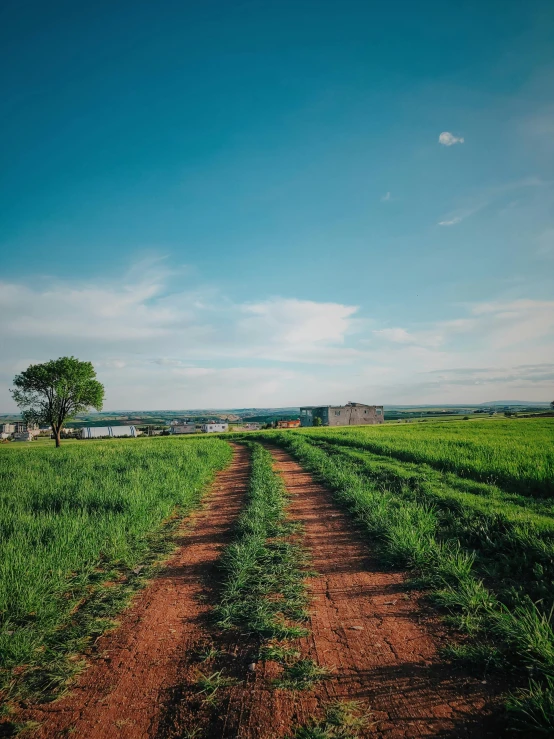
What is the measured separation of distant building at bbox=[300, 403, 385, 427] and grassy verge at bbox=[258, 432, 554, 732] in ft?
285

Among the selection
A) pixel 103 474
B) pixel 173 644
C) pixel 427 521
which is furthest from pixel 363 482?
pixel 103 474

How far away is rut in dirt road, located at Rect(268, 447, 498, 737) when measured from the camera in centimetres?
324

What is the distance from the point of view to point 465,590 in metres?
5.25

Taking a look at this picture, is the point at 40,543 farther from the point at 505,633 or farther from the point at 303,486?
the point at 303,486

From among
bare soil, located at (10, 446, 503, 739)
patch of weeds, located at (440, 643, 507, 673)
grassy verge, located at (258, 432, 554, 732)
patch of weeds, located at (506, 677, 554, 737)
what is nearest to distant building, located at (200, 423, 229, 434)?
grassy verge, located at (258, 432, 554, 732)

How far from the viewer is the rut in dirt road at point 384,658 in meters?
3.24

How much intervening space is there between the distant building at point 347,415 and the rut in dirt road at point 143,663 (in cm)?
9053

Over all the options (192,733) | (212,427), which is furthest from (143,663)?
(212,427)

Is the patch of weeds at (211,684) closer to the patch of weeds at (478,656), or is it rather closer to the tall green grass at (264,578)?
the tall green grass at (264,578)

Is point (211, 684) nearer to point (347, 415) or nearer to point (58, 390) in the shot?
point (58, 390)

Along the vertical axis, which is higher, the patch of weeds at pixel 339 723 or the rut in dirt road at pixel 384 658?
the patch of weeds at pixel 339 723

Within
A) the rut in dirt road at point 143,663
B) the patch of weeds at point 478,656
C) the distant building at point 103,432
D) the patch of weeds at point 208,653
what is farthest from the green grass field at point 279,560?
the distant building at point 103,432

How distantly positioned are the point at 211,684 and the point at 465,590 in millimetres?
3870

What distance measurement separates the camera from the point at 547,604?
16.4 ft
